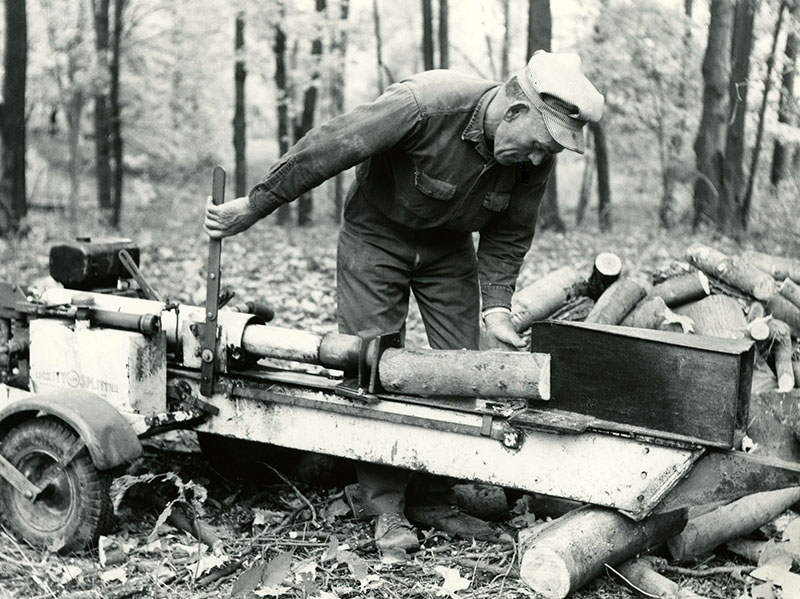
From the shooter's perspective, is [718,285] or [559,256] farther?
[559,256]

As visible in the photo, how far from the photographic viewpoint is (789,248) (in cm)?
951

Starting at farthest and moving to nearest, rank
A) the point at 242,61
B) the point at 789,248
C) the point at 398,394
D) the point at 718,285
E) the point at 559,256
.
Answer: the point at 242,61 < the point at 559,256 < the point at 789,248 < the point at 718,285 < the point at 398,394

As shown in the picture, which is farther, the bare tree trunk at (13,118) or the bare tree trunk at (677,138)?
the bare tree trunk at (677,138)

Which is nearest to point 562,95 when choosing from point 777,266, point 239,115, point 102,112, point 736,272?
point 736,272

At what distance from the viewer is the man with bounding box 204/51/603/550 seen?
338 cm

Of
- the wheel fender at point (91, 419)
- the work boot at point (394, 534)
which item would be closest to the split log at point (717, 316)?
the work boot at point (394, 534)

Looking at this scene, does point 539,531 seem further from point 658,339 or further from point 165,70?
point 165,70

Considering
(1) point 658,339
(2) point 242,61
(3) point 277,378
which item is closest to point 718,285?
(1) point 658,339

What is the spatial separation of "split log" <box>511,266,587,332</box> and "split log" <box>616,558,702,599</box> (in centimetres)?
215

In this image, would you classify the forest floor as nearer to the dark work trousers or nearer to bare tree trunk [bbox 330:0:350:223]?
the dark work trousers

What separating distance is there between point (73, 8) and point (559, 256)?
1321 centimetres

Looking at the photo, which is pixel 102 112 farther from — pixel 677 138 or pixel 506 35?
pixel 677 138

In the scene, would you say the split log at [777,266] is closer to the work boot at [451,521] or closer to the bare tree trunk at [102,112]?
the work boot at [451,521]

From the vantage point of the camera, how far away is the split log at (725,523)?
139 inches
